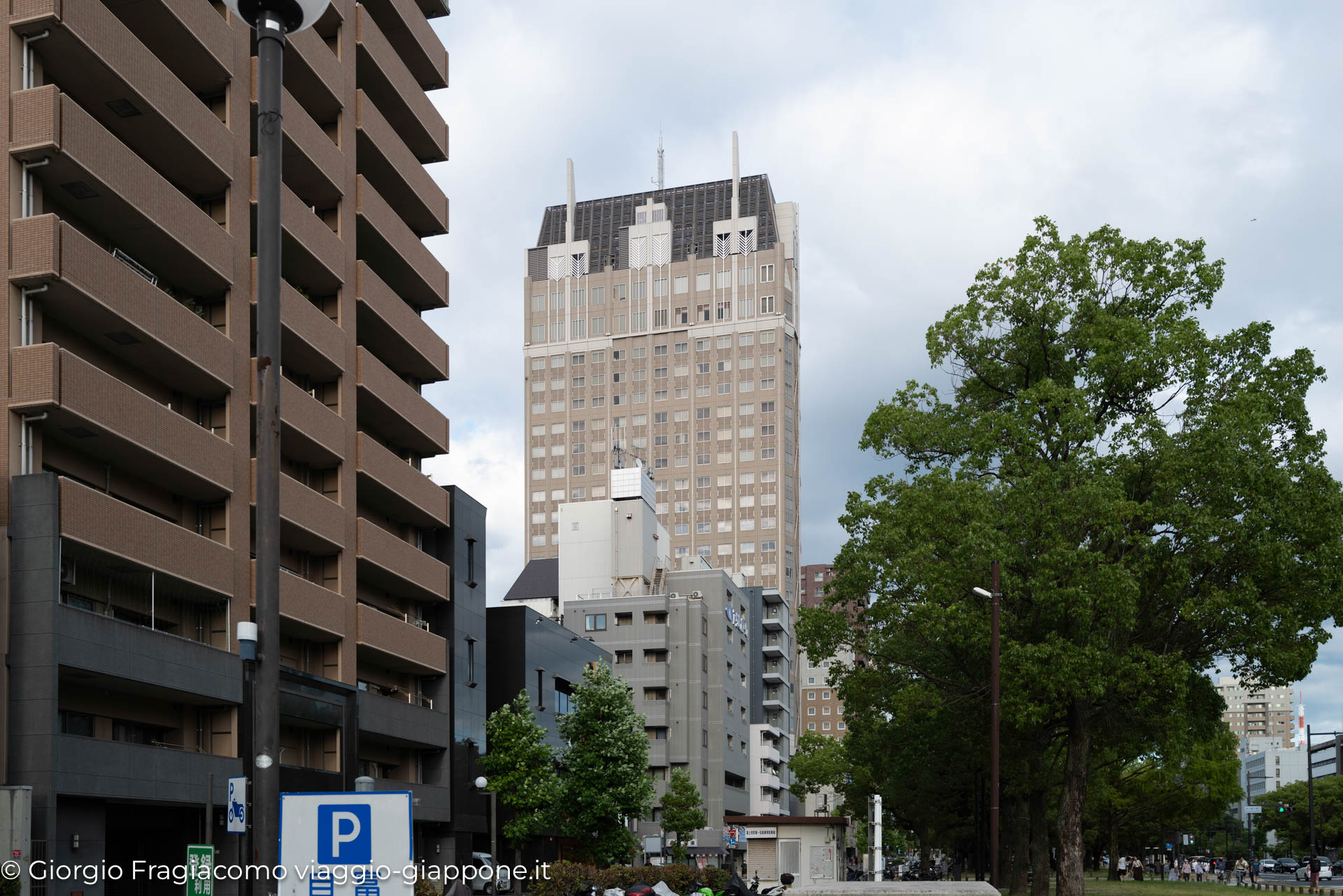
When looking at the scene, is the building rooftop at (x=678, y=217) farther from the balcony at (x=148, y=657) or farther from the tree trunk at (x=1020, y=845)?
the balcony at (x=148, y=657)

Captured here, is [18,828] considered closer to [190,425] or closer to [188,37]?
[190,425]

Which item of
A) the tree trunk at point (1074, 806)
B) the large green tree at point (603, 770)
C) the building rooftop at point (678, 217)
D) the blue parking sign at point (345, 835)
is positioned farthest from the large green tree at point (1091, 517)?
the building rooftop at point (678, 217)

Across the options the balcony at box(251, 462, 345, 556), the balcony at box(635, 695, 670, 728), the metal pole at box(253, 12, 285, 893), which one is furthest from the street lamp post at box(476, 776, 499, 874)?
the balcony at box(635, 695, 670, 728)

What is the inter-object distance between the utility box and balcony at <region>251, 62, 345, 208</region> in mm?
22711

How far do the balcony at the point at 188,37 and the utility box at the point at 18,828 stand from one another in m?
20.9

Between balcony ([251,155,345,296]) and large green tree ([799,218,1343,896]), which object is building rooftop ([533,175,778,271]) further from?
large green tree ([799,218,1343,896])

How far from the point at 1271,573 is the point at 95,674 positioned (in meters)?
29.2

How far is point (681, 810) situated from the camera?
86188mm

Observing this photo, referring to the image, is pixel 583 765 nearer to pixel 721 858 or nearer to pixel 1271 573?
pixel 1271 573

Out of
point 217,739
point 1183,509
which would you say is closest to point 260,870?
point 1183,509

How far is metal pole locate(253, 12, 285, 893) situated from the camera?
7.55 metres

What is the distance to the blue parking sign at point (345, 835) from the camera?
754cm

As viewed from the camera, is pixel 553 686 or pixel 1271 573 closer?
pixel 1271 573

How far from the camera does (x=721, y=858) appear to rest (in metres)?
102
